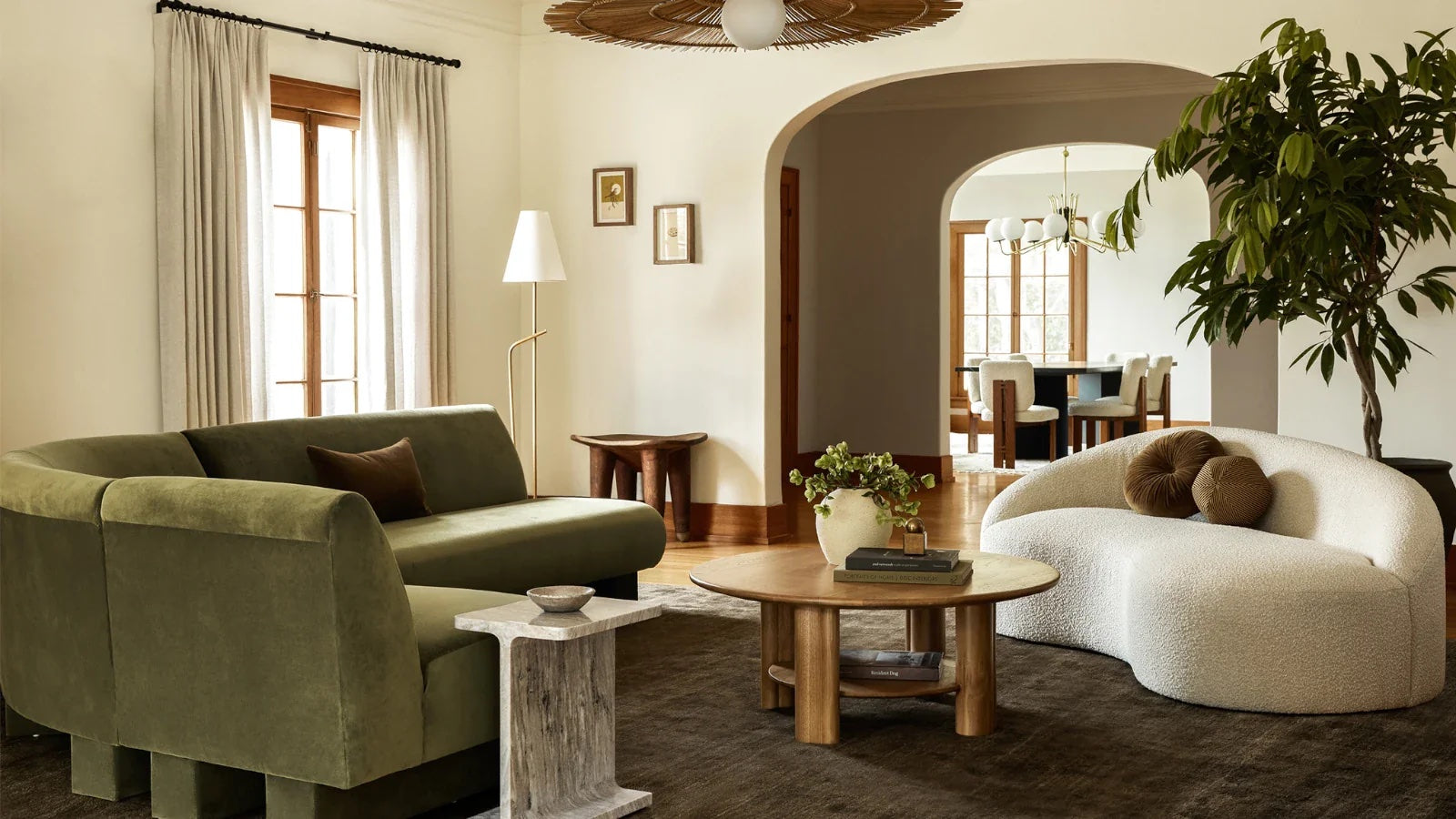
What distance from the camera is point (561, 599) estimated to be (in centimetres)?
298

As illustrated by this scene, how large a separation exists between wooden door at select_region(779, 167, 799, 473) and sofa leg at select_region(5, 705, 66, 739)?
6286mm

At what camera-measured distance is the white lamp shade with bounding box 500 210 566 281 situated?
6832mm

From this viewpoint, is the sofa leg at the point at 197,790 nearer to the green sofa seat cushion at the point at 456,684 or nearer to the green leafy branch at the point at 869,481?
the green sofa seat cushion at the point at 456,684

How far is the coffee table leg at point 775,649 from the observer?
4000 mm

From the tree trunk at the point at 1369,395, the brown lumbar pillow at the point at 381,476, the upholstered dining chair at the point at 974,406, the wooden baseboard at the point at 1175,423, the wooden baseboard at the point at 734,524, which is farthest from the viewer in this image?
the wooden baseboard at the point at 1175,423

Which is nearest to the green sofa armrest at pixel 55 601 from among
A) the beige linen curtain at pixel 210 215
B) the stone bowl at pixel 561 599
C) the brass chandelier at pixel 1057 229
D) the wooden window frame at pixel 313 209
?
the stone bowl at pixel 561 599

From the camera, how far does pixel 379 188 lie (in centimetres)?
673

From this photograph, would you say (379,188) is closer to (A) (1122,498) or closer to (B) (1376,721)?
(A) (1122,498)

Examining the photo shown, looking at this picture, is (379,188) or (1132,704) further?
(379,188)

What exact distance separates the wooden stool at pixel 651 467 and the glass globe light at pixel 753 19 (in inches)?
132

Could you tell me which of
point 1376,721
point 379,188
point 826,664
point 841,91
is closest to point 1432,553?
point 1376,721

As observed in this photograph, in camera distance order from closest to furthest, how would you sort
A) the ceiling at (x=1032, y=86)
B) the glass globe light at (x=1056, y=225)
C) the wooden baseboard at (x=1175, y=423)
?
1. the ceiling at (x=1032, y=86)
2. the glass globe light at (x=1056, y=225)
3. the wooden baseboard at (x=1175, y=423)

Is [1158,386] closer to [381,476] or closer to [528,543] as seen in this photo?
[528,543]

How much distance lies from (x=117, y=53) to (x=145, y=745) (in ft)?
11.2
